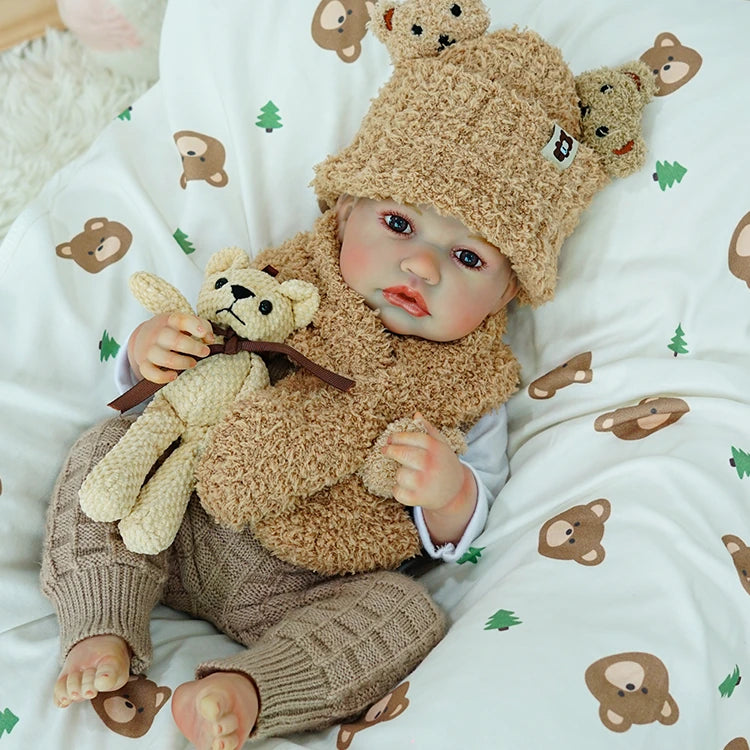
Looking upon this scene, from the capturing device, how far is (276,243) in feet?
4.39

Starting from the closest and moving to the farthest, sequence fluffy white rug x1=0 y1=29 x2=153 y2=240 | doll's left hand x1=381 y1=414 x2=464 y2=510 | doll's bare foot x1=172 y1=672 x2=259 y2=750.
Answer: doll's bare foot x1=172 y1=672 x2=259 y2=750
doll's left hand x1=381 y1=414 x2=464 y2=510
fluffy white rug x1=0 y1=29 x2=153 y2=240

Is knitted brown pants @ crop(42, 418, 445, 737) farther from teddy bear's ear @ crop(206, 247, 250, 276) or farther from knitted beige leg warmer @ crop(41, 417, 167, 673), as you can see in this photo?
teddy bear's ear @ crop(206, 247, 250, 276)

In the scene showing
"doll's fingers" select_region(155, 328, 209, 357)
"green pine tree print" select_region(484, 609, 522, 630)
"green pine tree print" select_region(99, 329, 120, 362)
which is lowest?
"green pine tree print" select_region(484, 609, 522, 630)

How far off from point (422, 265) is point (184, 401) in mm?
325

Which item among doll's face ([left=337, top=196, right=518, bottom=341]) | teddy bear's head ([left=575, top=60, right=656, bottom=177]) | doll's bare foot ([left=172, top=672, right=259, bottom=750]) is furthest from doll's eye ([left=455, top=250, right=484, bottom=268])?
doll's bare foot ([left=172, top=672, right=259, bottom=750])

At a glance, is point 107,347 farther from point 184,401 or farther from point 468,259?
point 468,259

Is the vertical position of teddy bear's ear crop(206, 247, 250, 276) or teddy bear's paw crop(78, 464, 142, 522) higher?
teddy bear's ear crop(206, 247, 250, 276)

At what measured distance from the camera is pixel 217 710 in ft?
2.62

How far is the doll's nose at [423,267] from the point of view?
102 cm

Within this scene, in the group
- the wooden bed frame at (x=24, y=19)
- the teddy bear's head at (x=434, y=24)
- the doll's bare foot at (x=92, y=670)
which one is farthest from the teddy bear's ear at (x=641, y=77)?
the wooden bed frame at (x=24, y=19)

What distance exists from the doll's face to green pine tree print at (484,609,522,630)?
1.14ft

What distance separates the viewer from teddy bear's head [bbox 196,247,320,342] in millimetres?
1031

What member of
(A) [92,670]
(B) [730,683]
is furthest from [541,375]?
(A) [92,670]

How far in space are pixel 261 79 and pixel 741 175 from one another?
2.33ft
